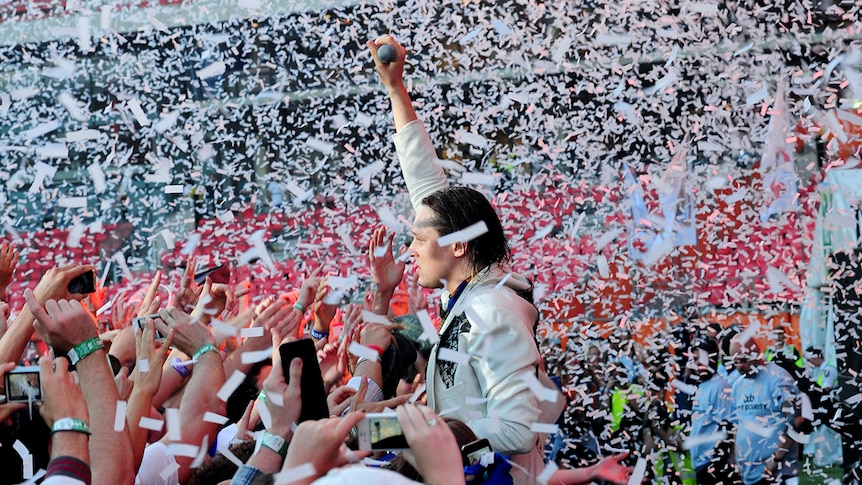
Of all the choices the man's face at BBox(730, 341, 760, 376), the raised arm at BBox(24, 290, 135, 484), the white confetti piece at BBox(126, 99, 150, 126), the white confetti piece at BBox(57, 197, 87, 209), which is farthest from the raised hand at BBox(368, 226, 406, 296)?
the white confetti piece at BBox(57, 197, 87, 209)

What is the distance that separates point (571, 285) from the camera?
5723mm

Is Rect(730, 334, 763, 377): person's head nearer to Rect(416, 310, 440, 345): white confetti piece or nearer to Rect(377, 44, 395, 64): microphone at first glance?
Rect(416, 310, 440, 345): white confetti piece

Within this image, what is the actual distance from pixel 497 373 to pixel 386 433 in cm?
67

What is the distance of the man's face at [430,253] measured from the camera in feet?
8.86

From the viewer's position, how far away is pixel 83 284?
3.25m

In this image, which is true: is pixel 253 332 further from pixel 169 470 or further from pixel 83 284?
pixel 169 470

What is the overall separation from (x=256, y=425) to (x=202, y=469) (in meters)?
0.39

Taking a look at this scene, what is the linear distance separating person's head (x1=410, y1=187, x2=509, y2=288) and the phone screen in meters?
0.95

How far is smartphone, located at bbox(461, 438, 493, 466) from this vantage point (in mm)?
1902

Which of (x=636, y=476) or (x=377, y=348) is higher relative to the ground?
(x=377, y=348)

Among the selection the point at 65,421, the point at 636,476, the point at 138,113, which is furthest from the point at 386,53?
the point at 138,113

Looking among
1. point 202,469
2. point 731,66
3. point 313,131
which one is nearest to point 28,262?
point 313,131

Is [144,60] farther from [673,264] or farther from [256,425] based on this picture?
[256,425]

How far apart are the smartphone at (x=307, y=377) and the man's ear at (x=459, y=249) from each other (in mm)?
712
